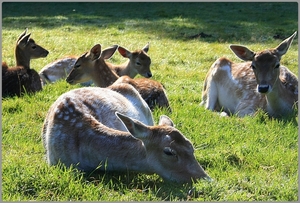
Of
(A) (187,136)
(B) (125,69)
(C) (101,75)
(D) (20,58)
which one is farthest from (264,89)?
(D) (20,58)

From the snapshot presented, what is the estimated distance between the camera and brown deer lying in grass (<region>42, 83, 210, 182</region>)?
15.1 feet

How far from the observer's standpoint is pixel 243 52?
802cm

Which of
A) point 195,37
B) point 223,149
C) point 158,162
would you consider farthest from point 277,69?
point 195,37

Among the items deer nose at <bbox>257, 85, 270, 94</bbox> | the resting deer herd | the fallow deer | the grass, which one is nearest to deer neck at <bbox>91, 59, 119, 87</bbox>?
the resting deer herd

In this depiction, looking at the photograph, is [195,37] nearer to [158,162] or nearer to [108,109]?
[108,109]

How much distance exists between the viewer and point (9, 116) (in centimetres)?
695

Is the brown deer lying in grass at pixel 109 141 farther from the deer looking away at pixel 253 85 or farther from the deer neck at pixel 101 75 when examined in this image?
the deer neck at pixel 101 75

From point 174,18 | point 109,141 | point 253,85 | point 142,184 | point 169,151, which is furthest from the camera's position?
point 174,18

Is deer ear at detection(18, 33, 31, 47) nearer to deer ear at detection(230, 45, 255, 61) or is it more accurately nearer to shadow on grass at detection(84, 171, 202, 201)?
deer ear at detection(230, 45, 255, 61)

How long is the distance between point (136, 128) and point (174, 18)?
1559cm

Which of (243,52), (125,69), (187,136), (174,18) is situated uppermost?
(243,52)

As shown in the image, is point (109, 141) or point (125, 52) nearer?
point (109, 141)

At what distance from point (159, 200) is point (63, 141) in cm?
115

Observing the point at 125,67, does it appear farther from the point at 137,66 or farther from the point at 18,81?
the point at 18,81
